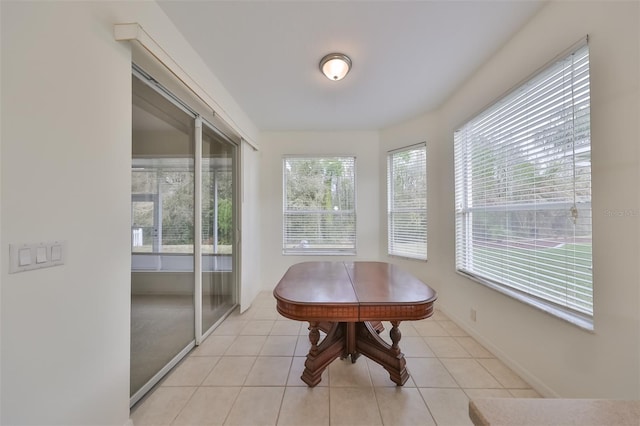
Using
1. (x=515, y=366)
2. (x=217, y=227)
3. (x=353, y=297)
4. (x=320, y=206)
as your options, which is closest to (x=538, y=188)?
(x=515, y=366)

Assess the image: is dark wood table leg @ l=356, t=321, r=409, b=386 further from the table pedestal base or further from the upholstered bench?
the upholstered bench

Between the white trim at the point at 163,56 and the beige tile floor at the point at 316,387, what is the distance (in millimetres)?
2250

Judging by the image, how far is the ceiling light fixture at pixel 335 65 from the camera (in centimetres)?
202

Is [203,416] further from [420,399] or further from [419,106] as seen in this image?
[419,106]

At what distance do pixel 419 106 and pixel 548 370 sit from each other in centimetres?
281

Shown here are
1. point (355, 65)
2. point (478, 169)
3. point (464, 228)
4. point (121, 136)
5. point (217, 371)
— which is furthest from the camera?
point (464, 228)

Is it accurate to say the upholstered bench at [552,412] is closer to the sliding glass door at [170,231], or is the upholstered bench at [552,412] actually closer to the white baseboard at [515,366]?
the white baseboard at [515,366]

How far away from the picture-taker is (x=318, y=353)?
5.92 ft

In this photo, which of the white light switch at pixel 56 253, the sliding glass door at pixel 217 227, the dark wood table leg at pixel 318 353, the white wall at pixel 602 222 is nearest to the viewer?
the white light switch at pixel 56 253

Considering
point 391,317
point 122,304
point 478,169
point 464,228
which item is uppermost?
point 478,169

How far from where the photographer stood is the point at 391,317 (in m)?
1.45

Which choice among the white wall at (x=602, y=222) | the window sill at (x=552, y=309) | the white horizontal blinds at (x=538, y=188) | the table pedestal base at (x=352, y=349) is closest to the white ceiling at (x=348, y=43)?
the white wall at (x=602, y=222)

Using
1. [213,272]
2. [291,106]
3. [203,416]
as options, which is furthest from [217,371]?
[291,106]

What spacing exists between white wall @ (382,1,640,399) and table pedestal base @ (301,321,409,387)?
962 millimetres
